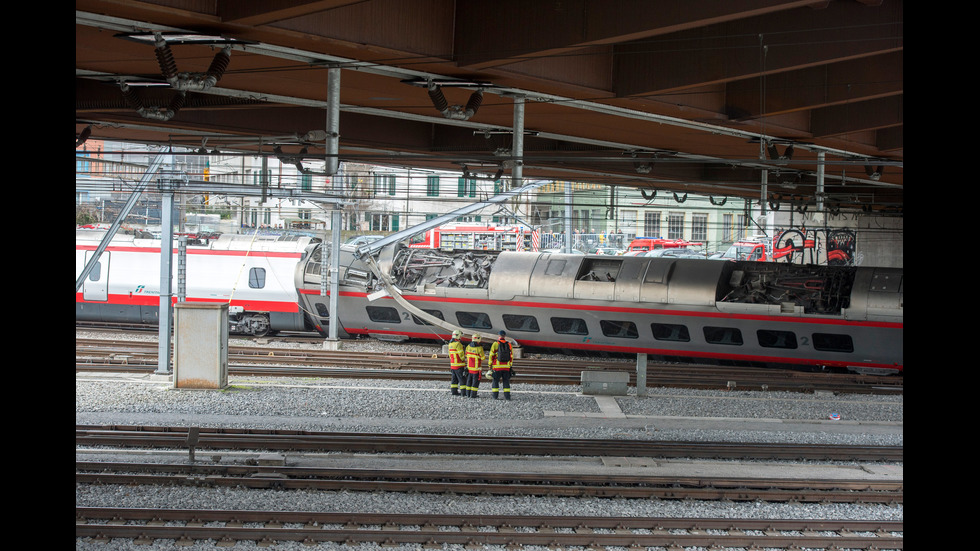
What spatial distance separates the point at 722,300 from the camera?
61.9 feet

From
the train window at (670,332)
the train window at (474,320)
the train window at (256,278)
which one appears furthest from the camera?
the train window at (256,278)

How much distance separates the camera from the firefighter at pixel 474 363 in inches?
607

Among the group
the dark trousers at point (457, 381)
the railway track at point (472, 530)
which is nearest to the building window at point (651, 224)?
the dark trousers at point (457, 381)

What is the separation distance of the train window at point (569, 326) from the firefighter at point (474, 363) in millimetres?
5263

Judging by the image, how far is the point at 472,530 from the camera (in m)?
8.51

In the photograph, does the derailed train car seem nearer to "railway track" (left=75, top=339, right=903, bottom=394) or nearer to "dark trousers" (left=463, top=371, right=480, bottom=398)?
"railway track" (left=75, top=339, right=903, bottom=394)

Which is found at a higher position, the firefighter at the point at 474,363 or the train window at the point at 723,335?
the train window at the point at 723,335

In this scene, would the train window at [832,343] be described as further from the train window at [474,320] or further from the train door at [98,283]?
the train door at [98,283]

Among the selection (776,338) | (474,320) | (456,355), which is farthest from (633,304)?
(456,355)

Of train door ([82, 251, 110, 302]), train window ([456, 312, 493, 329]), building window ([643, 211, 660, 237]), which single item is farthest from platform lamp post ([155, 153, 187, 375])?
building window ([643, 211, 660, 237])

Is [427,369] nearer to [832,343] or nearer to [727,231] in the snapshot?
[832,343]
